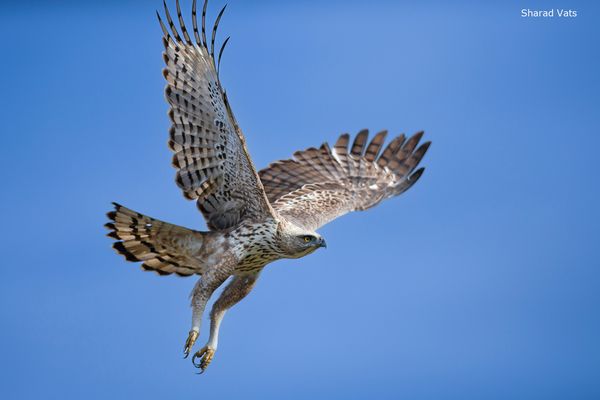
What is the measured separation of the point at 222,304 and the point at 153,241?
946 millimetres

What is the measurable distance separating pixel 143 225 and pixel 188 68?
1.49 meters

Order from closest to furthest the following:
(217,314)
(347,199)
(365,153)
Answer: (217,314)
(347,199)
(365,153)

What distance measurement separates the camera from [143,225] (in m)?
9.93

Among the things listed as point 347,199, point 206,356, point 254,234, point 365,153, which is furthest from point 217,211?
point 365,153

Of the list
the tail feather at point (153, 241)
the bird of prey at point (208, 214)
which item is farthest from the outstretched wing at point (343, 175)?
the tail feather at point (153, 241)

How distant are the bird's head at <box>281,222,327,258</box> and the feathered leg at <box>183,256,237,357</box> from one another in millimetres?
Result: 512

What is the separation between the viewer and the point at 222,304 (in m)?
10.4

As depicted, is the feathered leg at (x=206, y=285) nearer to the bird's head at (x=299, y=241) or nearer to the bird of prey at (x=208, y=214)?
the bird of prey at (x=208, y=214)

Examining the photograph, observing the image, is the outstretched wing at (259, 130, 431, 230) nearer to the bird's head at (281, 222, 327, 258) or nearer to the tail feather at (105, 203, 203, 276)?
the bird's head at (281, 222, 327, 258)

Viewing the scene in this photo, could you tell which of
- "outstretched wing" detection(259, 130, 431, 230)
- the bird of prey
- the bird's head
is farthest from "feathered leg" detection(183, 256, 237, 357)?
"outstretched wing" detection(259, 130, 431, 230)

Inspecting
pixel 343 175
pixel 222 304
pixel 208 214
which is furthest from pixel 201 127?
pixel 343 175

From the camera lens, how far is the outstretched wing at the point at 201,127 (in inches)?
380

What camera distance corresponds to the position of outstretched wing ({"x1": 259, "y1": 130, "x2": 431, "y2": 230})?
12.1m

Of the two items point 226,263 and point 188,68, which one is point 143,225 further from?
point 188,68
